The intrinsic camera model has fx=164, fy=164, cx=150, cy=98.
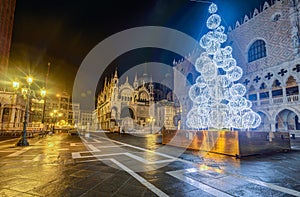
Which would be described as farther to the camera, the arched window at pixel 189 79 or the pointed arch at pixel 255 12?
the arched window at pixel 189 79

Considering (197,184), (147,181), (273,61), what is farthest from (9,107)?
(273,61)

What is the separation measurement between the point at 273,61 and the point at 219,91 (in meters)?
16.4

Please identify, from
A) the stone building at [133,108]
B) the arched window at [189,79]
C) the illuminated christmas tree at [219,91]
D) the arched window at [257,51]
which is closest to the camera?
the illuminated christmas tree at [219,91]

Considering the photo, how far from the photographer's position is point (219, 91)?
35.5 feet

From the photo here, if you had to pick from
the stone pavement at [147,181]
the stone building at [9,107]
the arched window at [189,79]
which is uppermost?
the arched window at [189,79]

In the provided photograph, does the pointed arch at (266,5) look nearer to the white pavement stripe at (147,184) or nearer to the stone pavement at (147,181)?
the stone pavement at (147,181)

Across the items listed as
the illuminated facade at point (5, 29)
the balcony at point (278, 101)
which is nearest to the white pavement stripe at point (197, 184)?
the balcony at point (278, 101)

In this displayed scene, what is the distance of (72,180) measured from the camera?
12.3 feet

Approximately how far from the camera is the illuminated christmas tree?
32.2 feet

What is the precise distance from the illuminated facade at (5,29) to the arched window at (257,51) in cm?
3790

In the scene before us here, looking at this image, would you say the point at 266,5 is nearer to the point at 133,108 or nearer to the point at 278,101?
the point at 278,101

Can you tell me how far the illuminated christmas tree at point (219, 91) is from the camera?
9812mm

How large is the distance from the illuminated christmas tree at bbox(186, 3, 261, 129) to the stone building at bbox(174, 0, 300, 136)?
13.6 m

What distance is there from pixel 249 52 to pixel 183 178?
27060mm
